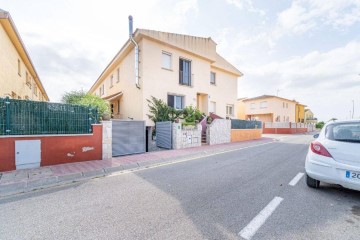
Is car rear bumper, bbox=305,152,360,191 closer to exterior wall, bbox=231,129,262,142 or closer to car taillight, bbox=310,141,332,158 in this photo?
car taillight, bbox=310,141,332,158

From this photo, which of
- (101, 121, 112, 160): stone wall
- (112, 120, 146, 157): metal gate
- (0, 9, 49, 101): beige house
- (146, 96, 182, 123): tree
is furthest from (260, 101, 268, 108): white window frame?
(0, 9, 49, 101): beige house

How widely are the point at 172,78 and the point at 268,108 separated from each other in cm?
2916

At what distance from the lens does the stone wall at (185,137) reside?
10781 millimetres

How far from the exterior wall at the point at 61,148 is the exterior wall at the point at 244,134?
11320mm

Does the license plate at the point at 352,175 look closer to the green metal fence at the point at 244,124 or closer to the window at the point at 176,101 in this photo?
the window at the point at 176,101

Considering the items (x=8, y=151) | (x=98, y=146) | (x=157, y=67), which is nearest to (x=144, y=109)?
(x=157, y=67)

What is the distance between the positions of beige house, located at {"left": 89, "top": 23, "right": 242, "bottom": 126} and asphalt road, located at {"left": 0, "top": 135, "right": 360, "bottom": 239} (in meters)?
9.03

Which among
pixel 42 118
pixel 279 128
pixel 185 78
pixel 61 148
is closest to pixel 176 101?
pixel 185 78

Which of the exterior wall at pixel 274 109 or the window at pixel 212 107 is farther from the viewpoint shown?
the exterior wall at pixel 274 109

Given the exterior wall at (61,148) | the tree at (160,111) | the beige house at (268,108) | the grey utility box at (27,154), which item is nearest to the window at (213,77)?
the tree at (160,111)

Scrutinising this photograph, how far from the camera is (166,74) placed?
46.5 ft

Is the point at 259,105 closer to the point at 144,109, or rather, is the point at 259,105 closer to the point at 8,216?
the point at 144,109

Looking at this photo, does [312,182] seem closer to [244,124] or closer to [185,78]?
[185,78]

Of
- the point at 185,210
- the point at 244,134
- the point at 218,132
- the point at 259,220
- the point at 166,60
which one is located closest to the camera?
the point at 259,220
